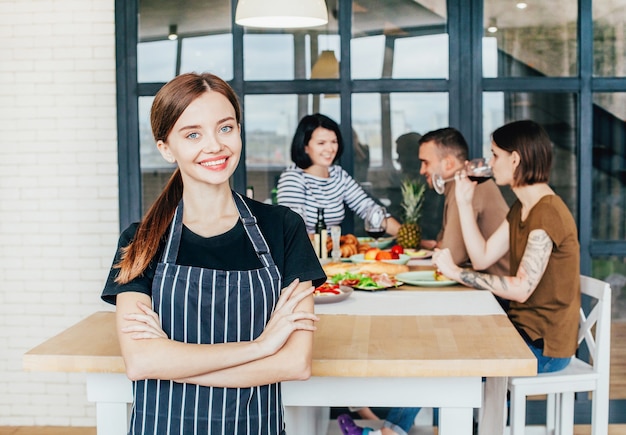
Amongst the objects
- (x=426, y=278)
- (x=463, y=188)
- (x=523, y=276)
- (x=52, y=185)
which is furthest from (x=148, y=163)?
(x=523, y=276)

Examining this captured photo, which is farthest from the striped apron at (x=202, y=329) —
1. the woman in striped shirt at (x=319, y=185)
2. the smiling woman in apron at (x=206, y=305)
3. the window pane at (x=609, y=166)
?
the window pane at (x=609, y=166)

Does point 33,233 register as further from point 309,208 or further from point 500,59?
point 500,59

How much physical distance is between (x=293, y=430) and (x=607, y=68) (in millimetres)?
2990

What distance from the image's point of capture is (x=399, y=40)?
5012mm

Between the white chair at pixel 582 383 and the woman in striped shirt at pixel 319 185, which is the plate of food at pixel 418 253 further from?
the white chair at pixel 582 383

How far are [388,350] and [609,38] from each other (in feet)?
10.4

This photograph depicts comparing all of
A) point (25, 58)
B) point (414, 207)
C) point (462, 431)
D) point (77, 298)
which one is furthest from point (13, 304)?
point (462, 431)

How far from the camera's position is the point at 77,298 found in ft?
17.2

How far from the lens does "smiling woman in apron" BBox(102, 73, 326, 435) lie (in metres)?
2.12

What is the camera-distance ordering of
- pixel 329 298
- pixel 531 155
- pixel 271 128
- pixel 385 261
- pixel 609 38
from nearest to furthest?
1. pixel 329 298
2. pixel 531 155
3. pixel 385 261
4. pixel 609 38
5. pixel 271 128

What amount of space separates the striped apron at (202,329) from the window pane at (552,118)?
3124 millimetres

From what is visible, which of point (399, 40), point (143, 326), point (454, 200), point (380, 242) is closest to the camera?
point (143, 326)

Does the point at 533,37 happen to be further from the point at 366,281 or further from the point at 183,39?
the point at 366,281

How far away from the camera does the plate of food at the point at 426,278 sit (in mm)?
3559
